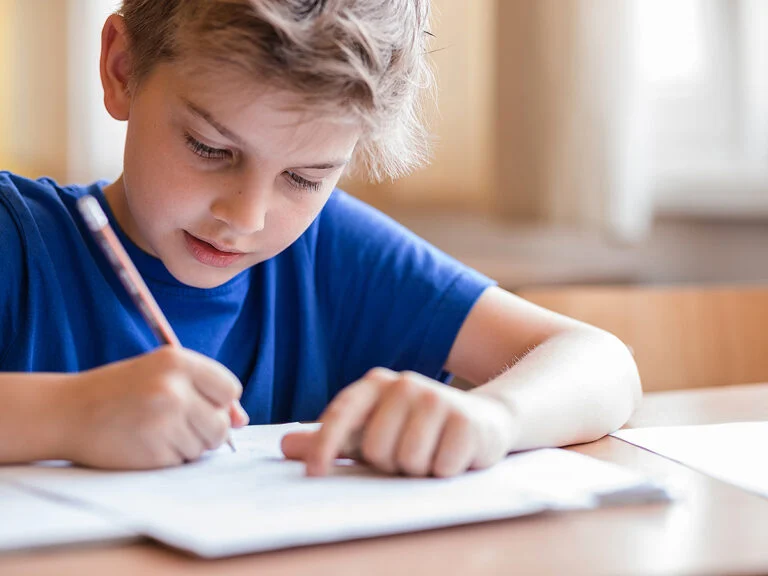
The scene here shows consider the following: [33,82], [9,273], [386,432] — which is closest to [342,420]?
[386,432]

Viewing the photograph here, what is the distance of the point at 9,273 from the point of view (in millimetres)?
927

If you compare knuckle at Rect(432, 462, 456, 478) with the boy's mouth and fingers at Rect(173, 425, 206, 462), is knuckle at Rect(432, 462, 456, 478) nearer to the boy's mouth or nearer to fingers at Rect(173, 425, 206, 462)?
fingers at Rect(173, 425, 206, 462)

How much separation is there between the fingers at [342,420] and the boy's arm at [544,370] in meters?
0.12

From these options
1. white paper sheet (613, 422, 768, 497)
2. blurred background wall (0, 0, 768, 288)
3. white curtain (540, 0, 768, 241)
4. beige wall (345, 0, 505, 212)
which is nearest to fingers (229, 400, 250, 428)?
white paper sheet (613, 422, 768, 497)

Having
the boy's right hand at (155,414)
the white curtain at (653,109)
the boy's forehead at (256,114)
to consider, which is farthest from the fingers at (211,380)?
the white curtain at (653,109)

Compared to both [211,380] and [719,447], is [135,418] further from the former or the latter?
[719,447]

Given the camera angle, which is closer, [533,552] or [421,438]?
[533,552]

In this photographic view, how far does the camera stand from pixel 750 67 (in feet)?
7.66

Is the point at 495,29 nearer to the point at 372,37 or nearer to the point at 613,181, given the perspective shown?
the point at 613,181

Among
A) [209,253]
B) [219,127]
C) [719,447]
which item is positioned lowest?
[719,447]

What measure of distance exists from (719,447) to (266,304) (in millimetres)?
494

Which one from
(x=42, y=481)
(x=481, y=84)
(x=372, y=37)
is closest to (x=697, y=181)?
(x=481, y=84)

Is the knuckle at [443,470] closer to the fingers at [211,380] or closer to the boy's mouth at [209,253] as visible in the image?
the fingers at [211,380]

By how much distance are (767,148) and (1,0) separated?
7.20 feet
